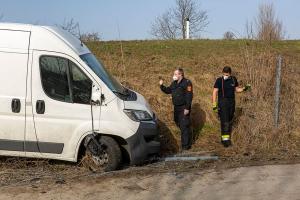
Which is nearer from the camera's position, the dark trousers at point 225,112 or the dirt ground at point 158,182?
the dirt ground at point 158,182

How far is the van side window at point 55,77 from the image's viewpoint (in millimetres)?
8633

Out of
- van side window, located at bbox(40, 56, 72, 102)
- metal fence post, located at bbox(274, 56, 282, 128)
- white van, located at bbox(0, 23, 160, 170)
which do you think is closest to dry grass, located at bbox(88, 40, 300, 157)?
metal fence post, located at bbox(274, 56, 282, 128)

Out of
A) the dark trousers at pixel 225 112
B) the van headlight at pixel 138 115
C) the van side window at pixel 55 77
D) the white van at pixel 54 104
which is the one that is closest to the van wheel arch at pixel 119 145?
the white van at pixel 54 104

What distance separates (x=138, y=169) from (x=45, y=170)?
1610mm

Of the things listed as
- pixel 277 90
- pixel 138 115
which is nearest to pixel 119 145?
pixel 138 115

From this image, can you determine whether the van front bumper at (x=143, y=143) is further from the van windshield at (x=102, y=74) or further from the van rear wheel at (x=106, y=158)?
the van windshield at (x=102, y=74)

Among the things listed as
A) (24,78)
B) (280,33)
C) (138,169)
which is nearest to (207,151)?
(138,169)

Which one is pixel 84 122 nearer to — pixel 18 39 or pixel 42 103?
pixel 42 103

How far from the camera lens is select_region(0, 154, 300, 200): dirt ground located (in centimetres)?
758

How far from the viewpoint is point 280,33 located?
19.9 metres

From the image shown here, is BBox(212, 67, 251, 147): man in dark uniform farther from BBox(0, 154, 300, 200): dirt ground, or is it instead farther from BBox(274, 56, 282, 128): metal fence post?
BBox(0, 154, 300, 200): dirt ground

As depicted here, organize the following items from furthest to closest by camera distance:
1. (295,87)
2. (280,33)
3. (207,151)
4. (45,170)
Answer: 1. (280,33)
2. (295,87)
3. (207,151)
4. (45,170)

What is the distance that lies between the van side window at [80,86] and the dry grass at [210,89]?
285 cm

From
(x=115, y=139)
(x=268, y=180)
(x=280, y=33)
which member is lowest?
(x=268, y=180)
